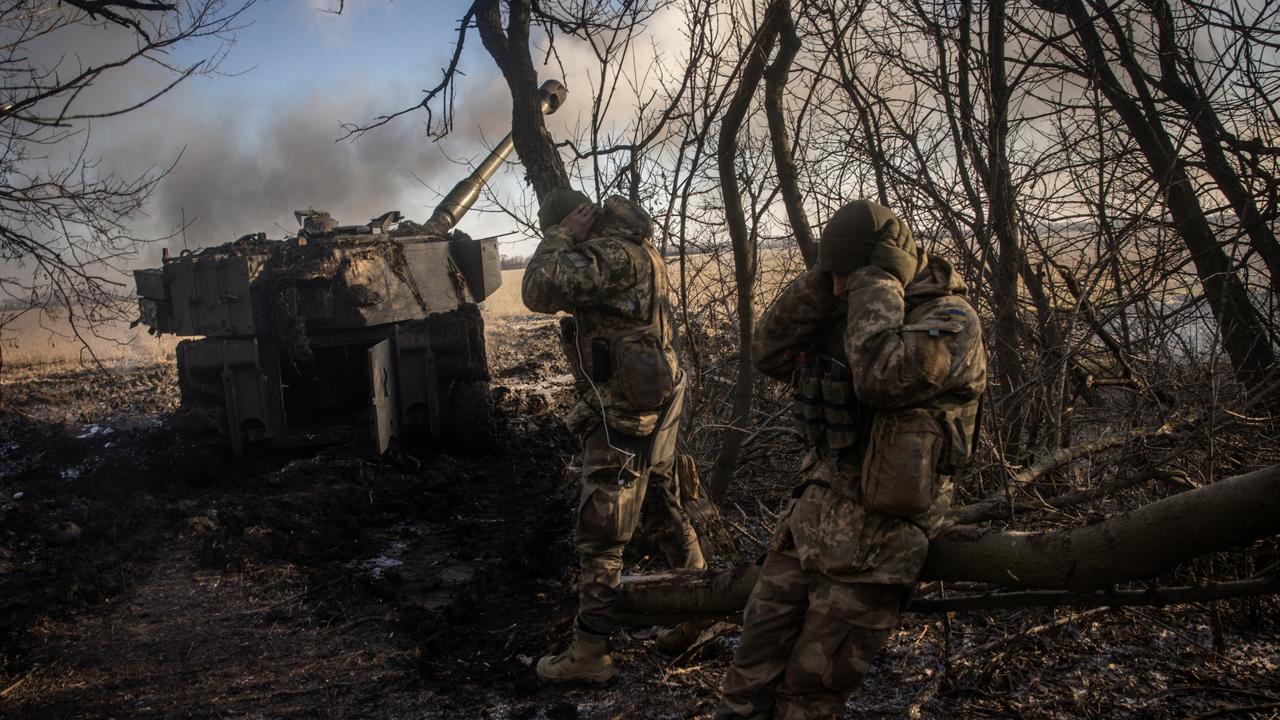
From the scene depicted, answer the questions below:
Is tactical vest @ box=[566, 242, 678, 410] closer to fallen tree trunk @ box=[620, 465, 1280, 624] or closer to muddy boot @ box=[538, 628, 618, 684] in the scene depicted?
muddy boot @ box=[538, 628, 618, 684]

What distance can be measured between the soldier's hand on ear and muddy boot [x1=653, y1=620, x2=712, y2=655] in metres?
1.64

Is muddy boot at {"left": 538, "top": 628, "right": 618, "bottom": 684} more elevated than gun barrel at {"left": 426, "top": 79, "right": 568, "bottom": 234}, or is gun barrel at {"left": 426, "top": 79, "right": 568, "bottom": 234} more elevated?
gun barrel at {"left": 426, "top": 79, "right": 568, "bottom": 234}

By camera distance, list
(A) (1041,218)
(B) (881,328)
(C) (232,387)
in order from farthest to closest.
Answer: (C) (232,387) < (A) (1041,218) < (B) (881,328)

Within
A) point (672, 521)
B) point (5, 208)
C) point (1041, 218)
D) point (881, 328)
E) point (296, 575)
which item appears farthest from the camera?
point (5, 208)

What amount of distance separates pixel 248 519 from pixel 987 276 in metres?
5.11

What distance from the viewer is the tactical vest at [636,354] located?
3820 mm

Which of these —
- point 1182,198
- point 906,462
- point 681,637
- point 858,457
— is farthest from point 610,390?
point 1182,198

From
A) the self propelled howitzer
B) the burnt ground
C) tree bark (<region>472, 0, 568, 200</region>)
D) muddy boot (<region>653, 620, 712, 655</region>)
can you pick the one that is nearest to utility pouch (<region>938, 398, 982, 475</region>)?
the burnt ground

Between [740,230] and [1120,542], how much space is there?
2.96 meters

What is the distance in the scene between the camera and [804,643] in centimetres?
249

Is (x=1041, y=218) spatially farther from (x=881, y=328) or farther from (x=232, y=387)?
(x=232, y=387)

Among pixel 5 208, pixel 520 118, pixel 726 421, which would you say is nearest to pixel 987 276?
pixel 726 421

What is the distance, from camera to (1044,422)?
13.8ft

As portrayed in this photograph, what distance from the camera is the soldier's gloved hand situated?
2490 millimetres
